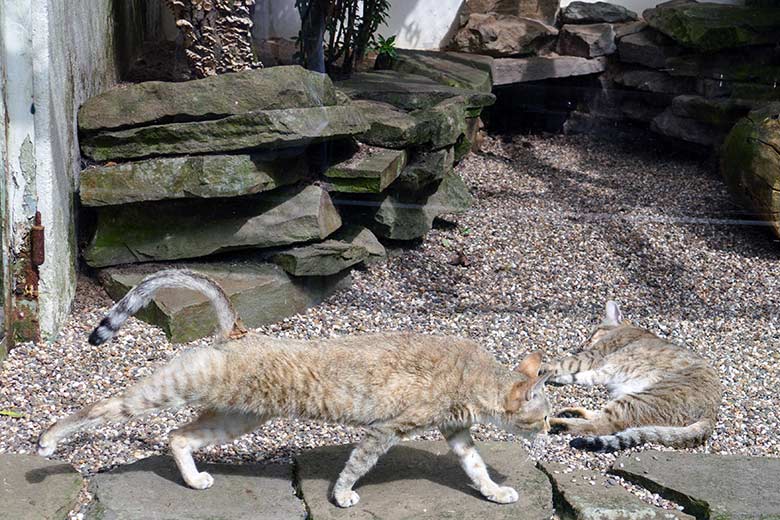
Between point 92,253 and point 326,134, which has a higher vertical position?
point 326,134

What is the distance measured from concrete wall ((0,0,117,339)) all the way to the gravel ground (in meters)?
0.35

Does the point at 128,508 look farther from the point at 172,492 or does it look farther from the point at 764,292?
the point at 764,292

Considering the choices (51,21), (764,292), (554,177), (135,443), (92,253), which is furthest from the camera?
(554,177)

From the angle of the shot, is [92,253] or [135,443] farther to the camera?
[92,253]

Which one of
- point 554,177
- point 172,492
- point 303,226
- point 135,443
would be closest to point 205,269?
point 303,226

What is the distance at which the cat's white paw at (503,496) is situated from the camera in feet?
14.4

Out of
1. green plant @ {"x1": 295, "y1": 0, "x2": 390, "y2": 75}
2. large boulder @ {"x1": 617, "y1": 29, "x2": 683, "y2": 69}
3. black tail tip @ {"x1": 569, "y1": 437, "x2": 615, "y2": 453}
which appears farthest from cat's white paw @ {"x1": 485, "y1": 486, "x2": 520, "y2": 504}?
large boulder @ {"x1": 617, "y1": 29, "x2": 683, "y2": 69}

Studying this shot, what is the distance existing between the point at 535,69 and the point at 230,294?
5.22 meters

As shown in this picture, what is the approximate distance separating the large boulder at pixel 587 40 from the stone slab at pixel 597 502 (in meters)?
6.67

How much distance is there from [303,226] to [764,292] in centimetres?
386

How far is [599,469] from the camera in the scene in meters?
4.97

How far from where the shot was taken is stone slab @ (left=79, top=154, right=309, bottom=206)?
240 inches

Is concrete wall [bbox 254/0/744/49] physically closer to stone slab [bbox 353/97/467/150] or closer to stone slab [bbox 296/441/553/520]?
stone slab [bbox 353/97/467/150]

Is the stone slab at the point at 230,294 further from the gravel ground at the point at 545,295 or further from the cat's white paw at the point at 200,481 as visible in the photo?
the cat's white paw at the point at 200,481
